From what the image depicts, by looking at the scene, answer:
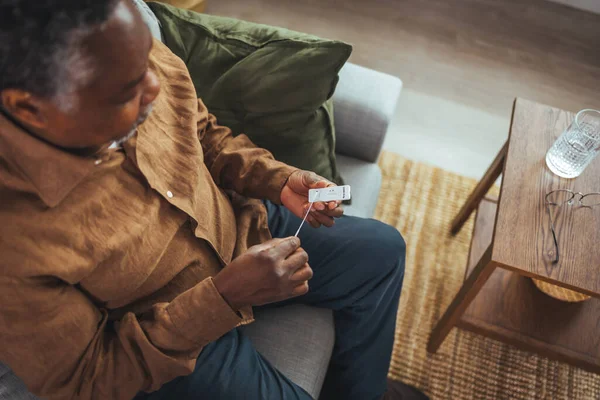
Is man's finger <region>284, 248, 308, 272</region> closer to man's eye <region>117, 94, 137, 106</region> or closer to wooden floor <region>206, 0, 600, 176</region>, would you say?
man's eye <region>117, 94, 137, 106</region>

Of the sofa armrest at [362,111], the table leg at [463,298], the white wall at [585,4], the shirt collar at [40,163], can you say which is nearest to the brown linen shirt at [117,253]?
the shirt collar at [40,163]

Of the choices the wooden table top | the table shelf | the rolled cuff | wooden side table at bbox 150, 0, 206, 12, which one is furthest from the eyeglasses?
wooden side table at bbox 150, 0, 206, 12

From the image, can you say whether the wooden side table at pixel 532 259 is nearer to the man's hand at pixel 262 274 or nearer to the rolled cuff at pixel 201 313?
the man's hand at pixel 262 274

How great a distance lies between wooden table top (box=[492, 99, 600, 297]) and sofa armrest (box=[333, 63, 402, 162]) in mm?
339

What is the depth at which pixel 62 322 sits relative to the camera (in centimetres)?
68

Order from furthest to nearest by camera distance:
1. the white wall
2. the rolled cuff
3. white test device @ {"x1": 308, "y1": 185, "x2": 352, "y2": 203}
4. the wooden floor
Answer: the white wall
the wooden floor
white test device @ {"x1": 308, "y1": 185, "x2": 352, "y2": 203}
the rolled cuff

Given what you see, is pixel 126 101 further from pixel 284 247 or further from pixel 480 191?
pixel 480 191

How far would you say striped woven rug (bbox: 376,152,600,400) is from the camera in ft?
4.48

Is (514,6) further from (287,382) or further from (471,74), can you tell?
(287,382)

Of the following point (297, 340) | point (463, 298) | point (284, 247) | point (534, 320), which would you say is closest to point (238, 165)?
point (284, 247)

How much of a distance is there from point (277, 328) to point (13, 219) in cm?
60

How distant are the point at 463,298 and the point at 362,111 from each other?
0.56 metres

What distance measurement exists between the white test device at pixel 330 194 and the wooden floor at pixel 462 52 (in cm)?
107

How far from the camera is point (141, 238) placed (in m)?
0.77
